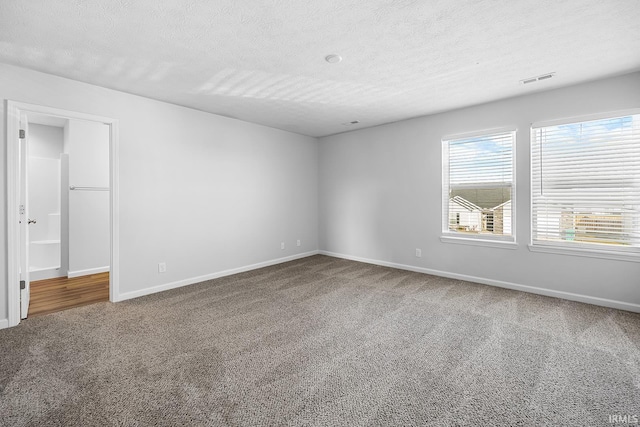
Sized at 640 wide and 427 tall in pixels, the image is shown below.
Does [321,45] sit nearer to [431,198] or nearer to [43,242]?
[431,198]

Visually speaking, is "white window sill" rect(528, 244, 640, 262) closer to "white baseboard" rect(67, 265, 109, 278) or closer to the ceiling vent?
the ceiling vent

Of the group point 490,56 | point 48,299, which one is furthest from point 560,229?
point 48,299

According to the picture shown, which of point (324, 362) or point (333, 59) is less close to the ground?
point (333, 59)

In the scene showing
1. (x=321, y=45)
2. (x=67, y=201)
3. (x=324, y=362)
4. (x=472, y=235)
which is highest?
(x=321, y=45)

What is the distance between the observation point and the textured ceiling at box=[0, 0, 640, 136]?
2012 millimetres

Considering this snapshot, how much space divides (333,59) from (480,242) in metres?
3.18

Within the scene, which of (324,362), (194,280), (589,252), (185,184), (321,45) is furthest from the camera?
(194,280)

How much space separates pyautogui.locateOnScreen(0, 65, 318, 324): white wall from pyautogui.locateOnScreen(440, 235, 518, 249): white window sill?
2856 mm

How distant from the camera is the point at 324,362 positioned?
85.6 inches

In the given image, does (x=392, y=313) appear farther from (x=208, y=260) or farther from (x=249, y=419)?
(x=208, y=260)

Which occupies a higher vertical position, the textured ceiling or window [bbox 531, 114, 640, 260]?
the textured ceiling

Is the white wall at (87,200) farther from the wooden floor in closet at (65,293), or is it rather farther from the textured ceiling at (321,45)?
the textured ceiling at (321,45)

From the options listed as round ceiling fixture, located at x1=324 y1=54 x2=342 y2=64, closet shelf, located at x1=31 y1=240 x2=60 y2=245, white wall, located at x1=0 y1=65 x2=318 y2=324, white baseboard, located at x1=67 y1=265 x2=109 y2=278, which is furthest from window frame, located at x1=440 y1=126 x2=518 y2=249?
closet shelf, located at x1=31 y1=240 x2=60 y2=245

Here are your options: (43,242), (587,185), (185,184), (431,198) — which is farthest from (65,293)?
(587,185)
